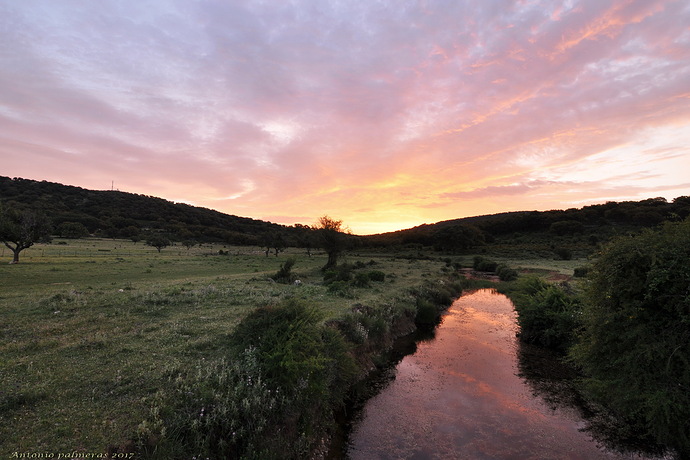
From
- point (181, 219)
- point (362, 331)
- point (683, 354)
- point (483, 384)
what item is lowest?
point (483, 384)

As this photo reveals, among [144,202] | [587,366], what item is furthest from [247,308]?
[144,202]

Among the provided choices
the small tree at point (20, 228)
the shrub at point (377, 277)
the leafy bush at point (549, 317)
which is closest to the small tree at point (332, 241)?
the shrub at point (377, 277)

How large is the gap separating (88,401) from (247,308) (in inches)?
412

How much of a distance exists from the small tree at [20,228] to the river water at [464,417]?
158ft

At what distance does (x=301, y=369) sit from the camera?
30.1 feet

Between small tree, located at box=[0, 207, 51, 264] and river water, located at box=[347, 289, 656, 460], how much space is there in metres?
48.1

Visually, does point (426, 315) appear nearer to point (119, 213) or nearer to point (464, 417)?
point (464, 417)

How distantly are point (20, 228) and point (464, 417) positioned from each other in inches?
2117

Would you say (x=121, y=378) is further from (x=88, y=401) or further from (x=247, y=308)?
(x=247, y=308)

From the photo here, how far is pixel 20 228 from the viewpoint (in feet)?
127

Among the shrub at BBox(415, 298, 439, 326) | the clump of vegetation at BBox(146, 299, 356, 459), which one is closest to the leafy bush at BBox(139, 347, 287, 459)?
the clump of vegetation at BBox(146, 299, 356, 459)

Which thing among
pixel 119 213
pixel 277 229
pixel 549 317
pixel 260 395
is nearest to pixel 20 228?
pixel 260 395

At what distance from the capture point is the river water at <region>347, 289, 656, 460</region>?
30.9 feet

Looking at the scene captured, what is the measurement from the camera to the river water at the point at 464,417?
9.41m
